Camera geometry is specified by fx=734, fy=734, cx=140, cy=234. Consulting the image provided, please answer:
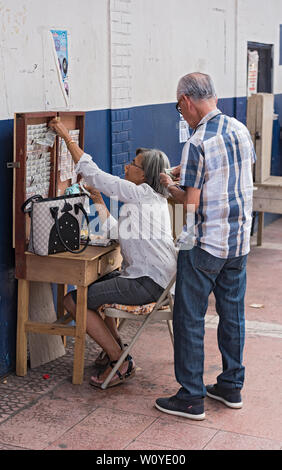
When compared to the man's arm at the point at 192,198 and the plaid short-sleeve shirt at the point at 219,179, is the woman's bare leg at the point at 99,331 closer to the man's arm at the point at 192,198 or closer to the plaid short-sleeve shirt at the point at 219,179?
the plaid short-sleeve shirt at the point at 219,179

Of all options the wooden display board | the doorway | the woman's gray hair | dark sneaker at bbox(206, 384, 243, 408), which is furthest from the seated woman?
the doorway

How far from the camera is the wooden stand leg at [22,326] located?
4.79 metres

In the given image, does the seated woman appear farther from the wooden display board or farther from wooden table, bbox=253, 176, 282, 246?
wooden table, bbox=253, 176, 282, 246

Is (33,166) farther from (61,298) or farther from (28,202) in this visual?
(61,298)

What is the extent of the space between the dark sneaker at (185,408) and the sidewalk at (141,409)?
0.11 ft

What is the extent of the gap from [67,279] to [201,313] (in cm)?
94

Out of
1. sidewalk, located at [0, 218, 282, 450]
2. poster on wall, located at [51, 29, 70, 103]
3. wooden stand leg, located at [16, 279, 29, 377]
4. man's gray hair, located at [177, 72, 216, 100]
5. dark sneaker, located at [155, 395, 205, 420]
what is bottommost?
sidewalk, located at [0, 218, 282, 450]

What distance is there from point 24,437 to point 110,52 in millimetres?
3240

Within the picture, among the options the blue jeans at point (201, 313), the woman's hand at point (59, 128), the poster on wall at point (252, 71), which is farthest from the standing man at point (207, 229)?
the poster on wall at point (252, 71)

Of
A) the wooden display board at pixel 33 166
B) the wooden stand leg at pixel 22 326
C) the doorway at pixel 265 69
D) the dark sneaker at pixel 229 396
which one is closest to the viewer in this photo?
the dark sneaker at pixel 229 396

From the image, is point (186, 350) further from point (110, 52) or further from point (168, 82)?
point (168, 82)

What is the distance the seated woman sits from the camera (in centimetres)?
456

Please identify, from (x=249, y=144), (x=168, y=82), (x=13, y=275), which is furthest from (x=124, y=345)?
(x=168, y=82)

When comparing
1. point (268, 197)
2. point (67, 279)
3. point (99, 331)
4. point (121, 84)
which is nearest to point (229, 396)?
point (99, 331)
